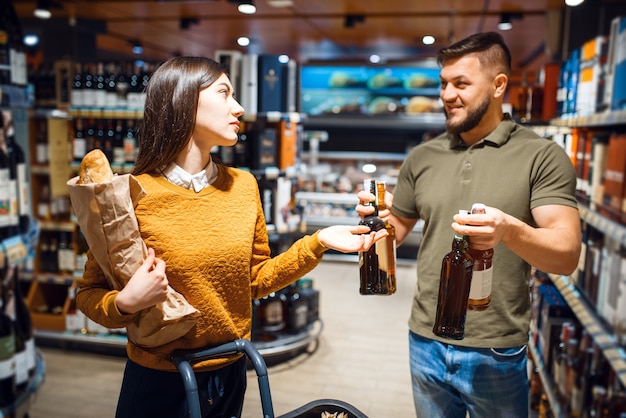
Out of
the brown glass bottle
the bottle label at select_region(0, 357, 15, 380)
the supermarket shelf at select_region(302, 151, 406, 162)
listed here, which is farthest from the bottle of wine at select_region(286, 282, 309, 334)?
the supermarket shelf at select_region(302, 151, 406, 162)

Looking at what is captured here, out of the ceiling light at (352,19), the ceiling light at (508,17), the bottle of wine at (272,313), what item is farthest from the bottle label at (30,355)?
the ceiling light at (508,17)

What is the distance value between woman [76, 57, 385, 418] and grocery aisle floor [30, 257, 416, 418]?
4.66 ft

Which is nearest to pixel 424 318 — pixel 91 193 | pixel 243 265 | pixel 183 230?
pixel 243 265

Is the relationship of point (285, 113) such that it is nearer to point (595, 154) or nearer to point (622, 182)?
point (595, 154)

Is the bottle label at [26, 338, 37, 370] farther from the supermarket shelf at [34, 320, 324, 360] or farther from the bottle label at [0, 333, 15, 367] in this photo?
the supermarket shelf at [34, 320, 324, 360]

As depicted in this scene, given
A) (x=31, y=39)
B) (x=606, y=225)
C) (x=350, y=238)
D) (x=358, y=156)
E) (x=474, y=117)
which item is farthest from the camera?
(x=31, y=39)

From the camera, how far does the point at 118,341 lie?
4.38 metres

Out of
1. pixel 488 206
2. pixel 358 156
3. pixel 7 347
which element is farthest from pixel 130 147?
pixel 358 156

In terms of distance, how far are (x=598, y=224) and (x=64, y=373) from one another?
360 cm

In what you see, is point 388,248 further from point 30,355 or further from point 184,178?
point 30,355

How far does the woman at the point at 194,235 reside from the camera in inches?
58.0

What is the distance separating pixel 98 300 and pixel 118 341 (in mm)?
3180

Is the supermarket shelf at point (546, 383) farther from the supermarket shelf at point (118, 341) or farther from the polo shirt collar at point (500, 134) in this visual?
the supermarket shelf at point (118, 341)

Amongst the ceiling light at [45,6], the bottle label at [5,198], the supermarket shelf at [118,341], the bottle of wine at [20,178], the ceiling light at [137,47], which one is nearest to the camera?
the bottle label at [5,198]
